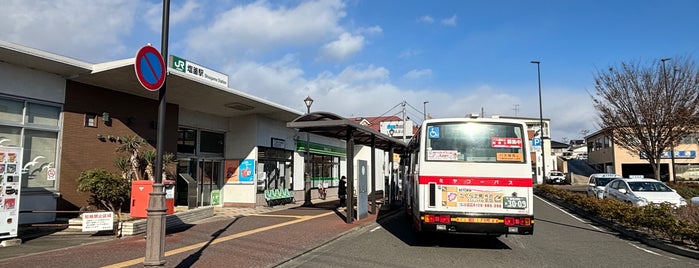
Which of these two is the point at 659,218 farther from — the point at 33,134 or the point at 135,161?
the point at 33,134

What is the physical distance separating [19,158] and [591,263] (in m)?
11.2

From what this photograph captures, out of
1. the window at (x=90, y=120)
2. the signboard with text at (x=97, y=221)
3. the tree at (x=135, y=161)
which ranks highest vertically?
the window at (x=90, y=120)

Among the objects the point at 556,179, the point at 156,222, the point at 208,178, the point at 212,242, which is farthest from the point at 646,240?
the point at 556,179

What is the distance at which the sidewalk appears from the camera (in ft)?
26.4

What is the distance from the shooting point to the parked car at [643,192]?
16.4 metres

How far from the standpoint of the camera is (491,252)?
959cm

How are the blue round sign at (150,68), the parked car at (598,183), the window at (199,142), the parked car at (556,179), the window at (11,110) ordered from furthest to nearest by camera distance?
the parked car at (556,179) < the parked car at (598,183) < the window at (199,142) < the window at (11,110) < the blue round sign at (150,68)

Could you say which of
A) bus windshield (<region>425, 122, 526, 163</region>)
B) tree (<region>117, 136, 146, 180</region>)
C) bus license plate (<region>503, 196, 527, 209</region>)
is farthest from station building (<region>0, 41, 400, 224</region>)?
bus license plate (<region>503, 196, 527, 209</region>)

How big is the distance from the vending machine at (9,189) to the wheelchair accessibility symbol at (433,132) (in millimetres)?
8417

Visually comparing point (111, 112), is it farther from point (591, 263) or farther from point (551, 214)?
point (551, 214)

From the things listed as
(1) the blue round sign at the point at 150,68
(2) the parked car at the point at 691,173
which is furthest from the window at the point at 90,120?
(2) the parked car at the point at 691,173

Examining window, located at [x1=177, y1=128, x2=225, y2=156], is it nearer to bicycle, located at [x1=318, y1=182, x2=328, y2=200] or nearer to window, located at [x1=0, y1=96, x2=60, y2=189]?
window, located at [x1=0, y1=96, x2=60, y2=189]

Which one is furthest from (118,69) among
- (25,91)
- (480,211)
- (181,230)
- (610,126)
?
(610,126)

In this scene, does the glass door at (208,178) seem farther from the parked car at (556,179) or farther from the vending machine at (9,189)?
the parked car at (556,179)
